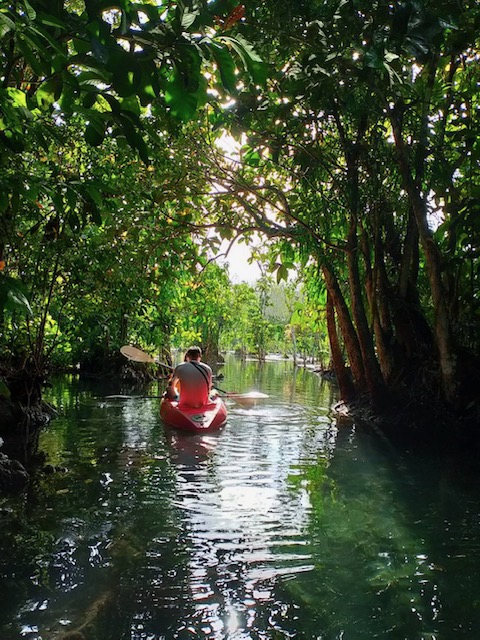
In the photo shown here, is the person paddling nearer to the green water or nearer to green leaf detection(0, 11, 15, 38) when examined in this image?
the green water

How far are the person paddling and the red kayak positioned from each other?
0.13 metres

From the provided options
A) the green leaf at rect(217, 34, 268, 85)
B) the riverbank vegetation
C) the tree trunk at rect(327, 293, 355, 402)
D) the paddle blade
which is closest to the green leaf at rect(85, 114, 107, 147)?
the green leaf at rect(217, 34, 268, 85)

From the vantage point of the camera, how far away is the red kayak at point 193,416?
9148 mm

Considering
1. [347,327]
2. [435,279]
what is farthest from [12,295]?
[347,327]

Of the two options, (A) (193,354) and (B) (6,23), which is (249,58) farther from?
(A) (193,354)

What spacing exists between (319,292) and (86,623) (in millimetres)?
10722

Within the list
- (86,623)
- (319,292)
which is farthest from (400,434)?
(86,623)

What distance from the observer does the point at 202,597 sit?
339 centimetres

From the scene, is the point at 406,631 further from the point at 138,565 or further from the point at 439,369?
the point at 439,369

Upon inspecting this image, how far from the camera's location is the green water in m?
3.14

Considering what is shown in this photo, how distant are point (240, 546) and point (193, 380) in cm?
532

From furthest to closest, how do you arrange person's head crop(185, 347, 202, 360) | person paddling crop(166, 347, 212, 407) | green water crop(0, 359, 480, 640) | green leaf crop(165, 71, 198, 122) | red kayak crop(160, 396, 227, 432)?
person's head crop(185, 347, 202, 360)
person paddling crop(166, 347, 212, 407)
red kayak crop(160, 396, 227, 432)
green water crop(0, 359, 480, 640)
green leaf crop(165, 71, 198, 122)

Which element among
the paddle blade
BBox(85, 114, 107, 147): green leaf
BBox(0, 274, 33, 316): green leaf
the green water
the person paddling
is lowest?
the green water

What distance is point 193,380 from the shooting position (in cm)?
944
